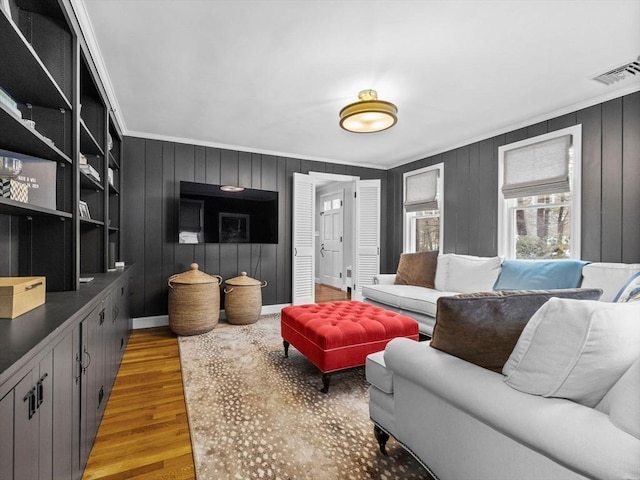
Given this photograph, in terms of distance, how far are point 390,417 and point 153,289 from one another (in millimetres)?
3495

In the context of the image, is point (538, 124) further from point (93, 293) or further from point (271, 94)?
point (93, 293)

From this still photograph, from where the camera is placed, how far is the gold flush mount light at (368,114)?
2654mm

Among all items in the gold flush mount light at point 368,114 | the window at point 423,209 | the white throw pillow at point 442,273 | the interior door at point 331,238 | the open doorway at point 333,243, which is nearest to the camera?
the gold flush mount light at point 368,114

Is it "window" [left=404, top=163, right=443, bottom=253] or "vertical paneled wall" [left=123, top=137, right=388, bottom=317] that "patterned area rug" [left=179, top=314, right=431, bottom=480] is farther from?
"window" [left=404, top=163, right=443, bottom=253]

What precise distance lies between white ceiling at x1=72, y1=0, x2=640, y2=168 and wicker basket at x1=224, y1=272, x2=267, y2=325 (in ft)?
6.29

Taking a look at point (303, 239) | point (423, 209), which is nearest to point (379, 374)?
point (303, 239)

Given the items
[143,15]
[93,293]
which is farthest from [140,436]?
[143,15]

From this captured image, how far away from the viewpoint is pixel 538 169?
341 centimetres

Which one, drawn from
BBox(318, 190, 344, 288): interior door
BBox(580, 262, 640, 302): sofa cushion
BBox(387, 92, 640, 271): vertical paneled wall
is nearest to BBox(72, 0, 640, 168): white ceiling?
BBox(387, 92, 640, 271): vertical paneled wall

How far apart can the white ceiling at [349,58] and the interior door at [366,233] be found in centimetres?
172

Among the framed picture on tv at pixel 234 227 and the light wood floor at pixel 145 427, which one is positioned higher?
the framed picture on tv at pixel 234 227

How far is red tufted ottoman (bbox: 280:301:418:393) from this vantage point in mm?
2268

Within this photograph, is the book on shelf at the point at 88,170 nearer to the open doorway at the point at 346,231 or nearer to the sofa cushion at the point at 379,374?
the sofa cushion at the point at 379,374

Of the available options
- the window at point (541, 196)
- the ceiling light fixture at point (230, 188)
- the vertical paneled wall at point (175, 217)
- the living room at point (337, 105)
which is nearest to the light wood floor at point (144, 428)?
the living room at point (337, 105)
